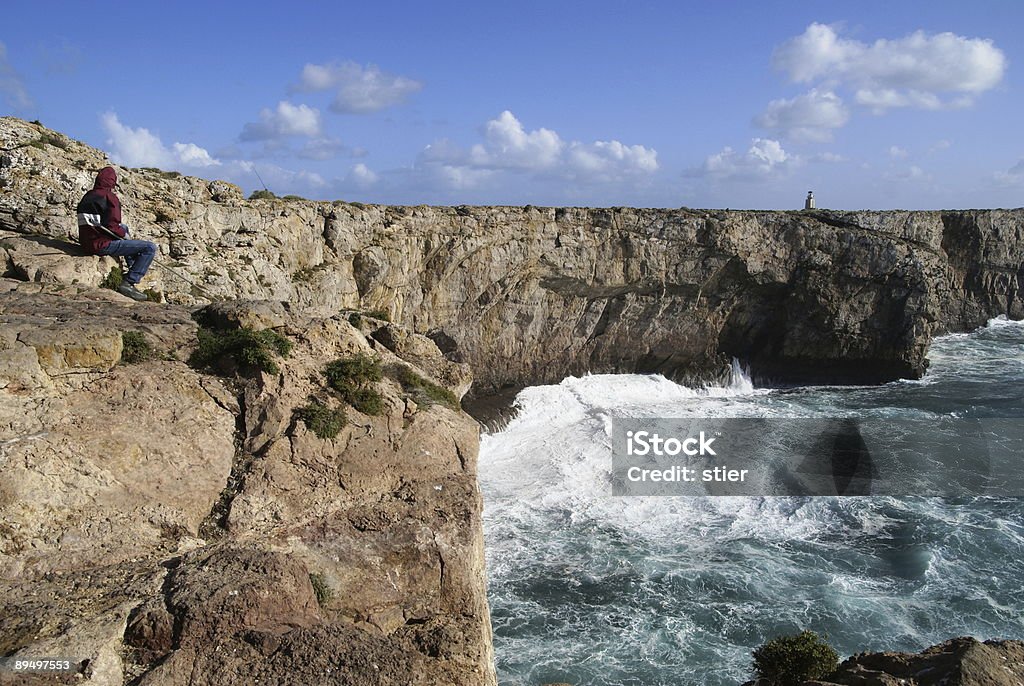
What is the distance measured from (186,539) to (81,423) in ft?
6.51

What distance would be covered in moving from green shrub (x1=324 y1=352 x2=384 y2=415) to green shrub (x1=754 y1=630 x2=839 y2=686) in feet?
23.0

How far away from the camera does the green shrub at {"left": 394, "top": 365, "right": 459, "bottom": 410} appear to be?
9.92 metres

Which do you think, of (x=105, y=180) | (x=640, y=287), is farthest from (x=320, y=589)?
(x=640, y=287)

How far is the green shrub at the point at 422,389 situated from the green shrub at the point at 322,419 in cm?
138

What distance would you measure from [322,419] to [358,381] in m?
0.96

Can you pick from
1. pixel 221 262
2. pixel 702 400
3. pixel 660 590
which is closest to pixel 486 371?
pixel 702 400

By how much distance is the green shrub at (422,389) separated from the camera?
32.6ft

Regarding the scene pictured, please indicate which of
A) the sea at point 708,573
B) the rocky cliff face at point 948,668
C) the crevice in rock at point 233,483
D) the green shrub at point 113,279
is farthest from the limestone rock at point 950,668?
the green shrub at point 113,279

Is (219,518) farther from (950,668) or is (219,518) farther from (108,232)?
(950,668)

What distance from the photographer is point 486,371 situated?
107 ft

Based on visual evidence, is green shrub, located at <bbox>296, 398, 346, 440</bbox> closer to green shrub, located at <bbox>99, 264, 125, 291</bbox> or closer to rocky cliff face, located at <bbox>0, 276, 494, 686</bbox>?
rocky cliff face, located at <bbox>0, 276, 494, 686</bbox>

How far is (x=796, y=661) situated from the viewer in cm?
926

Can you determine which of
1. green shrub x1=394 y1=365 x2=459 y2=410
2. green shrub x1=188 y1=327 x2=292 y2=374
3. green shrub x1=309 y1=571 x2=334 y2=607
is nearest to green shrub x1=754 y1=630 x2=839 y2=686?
green shrub x1=394 y1=365 x2=459 y2=410

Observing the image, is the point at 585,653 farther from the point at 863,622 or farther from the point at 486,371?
the point at 486,371
